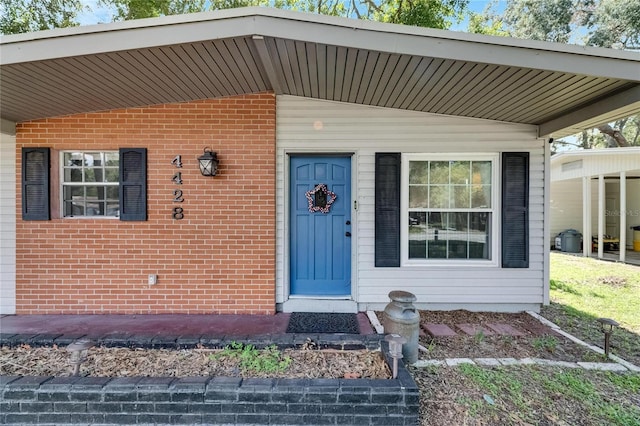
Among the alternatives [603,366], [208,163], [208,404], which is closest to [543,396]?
[603,366]

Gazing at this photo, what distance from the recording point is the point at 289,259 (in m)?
4.06

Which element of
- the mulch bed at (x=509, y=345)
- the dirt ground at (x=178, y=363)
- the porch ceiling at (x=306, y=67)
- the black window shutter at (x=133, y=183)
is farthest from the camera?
the black window shutter at (x=133, y=183)

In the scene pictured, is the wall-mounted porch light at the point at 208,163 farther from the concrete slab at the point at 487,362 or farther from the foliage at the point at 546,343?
the foliage at the point at 546,343

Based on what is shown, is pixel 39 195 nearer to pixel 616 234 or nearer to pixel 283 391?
pixel 283 391

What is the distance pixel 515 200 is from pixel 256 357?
12.0 feet

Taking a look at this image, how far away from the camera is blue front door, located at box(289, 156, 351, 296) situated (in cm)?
408

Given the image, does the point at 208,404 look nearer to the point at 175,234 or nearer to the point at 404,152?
the point at 175,234

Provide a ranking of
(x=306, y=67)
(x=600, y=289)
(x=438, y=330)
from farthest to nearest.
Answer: (x=600, y=289)
(x=438, y=330)
(x=306, y=67)

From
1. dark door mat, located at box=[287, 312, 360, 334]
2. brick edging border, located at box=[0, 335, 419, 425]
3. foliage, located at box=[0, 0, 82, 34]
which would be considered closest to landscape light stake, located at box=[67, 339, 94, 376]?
brick edging border, located at box=[0, 335, 419, 425]

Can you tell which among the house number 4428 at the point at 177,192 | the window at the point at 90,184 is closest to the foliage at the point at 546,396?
the house number 4428 at the point at 177,192

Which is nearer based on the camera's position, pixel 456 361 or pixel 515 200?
pixel 456 361

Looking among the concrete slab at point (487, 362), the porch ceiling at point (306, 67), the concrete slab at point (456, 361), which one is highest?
the porch ceiling at point (306, 67)

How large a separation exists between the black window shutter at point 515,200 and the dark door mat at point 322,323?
2302 millimetres

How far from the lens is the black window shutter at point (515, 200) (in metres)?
3.94
